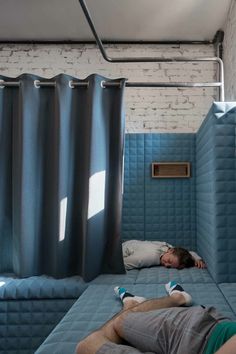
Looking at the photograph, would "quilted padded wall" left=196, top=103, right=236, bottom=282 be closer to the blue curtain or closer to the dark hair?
the dark hair

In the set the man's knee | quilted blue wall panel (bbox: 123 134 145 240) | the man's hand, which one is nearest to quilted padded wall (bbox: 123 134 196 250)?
quilted blue wall panel (bbox: 123 134 145 240)

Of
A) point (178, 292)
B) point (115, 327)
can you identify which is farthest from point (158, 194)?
point (115, 327)

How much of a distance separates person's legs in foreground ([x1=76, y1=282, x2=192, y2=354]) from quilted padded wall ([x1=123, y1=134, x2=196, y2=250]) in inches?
37.4

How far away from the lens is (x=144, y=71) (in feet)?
9.78

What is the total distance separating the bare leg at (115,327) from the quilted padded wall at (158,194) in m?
1.11

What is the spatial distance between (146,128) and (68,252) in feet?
4.96

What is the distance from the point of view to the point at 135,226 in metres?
2.54

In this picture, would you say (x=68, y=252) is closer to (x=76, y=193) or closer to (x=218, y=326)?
(x=76, y=193)

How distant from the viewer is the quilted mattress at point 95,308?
1121mm

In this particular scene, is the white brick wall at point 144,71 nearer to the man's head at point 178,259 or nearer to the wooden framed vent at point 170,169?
the wooden framed vent at point 170,169

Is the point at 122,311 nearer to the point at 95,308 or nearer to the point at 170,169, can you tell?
the point at 95,308

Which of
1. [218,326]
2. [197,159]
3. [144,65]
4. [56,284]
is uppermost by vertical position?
[144,65]

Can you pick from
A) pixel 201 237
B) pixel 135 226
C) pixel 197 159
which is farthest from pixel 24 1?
pixel 201 237

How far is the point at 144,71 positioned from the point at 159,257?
1.83m
